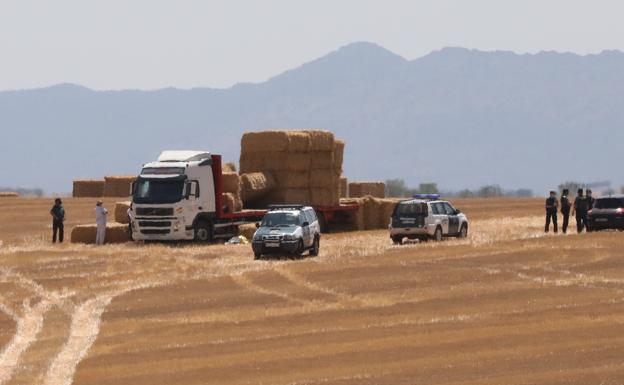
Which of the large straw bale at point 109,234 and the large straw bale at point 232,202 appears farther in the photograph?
the large straw bale at point 232,202

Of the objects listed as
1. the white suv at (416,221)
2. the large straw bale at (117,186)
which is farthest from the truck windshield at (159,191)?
the large straw bale at (117,186)

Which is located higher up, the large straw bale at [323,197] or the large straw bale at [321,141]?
the large straw bale at [321,141]

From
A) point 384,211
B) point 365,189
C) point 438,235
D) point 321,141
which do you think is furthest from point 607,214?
point 365,189

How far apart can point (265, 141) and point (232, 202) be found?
4917mm

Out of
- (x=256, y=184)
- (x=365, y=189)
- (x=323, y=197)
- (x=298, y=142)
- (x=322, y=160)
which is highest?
(x=298, y=142)

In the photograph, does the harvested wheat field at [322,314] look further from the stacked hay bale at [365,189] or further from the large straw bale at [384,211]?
the stacked hay bale at [365,189]

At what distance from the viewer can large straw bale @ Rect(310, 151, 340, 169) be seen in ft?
169

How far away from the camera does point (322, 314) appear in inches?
995

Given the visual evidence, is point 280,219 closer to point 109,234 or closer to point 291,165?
point 109,234

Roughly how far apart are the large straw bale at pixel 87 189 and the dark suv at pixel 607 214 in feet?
122

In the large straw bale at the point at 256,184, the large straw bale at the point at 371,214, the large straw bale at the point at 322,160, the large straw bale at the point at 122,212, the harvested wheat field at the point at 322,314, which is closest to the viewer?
the harvested wheat field at the point at 322,314

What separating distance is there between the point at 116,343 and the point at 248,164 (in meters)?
29.3

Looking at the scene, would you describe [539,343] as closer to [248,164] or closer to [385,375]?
[385,375]

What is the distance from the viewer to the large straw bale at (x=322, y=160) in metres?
51.5
